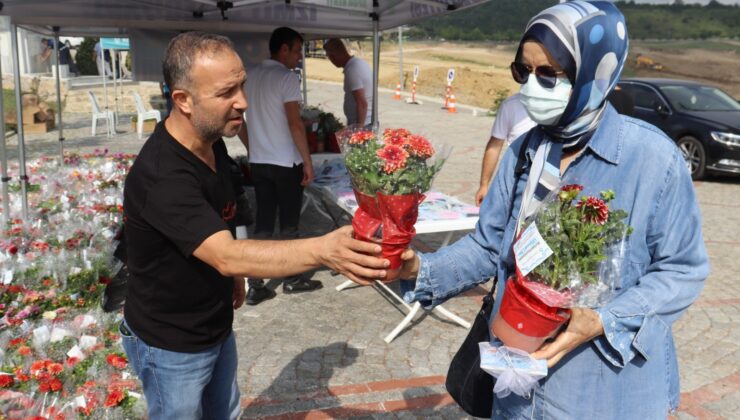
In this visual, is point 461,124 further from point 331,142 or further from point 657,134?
point 657,134

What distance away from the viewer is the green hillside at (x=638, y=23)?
102 metres

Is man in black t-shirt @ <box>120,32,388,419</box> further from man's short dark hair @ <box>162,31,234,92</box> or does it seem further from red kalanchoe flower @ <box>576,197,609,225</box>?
red kalanchoe flower @ <box>576,197,609,225</box>

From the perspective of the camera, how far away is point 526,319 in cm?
167

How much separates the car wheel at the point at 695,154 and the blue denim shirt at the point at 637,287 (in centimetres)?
1091

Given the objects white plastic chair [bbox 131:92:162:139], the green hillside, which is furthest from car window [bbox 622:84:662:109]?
the green hillside

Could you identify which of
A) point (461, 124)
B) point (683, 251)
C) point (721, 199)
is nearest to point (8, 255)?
point (683, 251)

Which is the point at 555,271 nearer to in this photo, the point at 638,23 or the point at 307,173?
the point at 307,173

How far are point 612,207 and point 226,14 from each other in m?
6.22

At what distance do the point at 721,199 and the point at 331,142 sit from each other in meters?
6.73

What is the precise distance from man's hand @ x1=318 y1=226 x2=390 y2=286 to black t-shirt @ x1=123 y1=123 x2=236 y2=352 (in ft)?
1.38

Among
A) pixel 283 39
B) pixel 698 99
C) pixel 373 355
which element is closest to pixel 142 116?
pixel 283 39

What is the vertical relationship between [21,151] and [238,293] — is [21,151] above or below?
above

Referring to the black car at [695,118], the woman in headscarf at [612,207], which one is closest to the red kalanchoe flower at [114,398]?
the woman in headscarf at [612,207]

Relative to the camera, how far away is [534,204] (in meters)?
1.93
